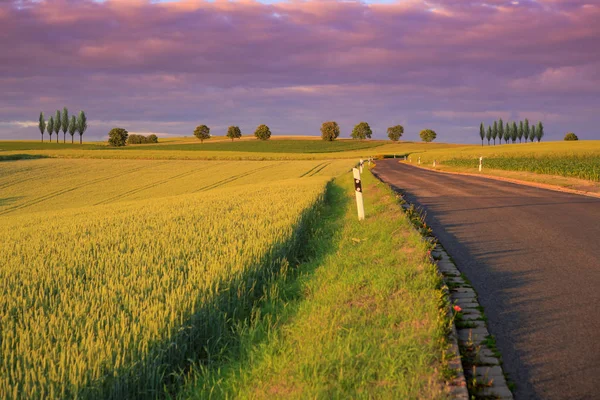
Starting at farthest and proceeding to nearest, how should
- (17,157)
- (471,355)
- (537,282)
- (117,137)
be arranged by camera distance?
(117,137), (17,157), (537,282), (471,355)

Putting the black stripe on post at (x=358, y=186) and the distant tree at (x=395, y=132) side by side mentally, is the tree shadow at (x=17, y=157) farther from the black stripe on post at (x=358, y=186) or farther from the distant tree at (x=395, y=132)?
the distant tree at (x=395, y=132)

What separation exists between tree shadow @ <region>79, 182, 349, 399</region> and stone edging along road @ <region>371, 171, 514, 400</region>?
1.92 meters

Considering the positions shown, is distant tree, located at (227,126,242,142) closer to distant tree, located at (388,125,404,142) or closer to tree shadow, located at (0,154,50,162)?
distant tree, located at (388,125,404,142)

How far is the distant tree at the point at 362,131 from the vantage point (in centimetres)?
16375

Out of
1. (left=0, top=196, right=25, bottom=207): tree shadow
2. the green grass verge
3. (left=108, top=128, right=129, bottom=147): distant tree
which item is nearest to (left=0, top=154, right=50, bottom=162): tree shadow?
(left=0, top=196, right=25, bottom=207): tree shadow

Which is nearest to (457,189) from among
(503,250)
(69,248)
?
(503,250)

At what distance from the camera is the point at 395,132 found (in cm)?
17025

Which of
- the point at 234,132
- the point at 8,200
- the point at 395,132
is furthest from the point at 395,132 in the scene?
the point at 8,200

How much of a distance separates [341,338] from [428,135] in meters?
180

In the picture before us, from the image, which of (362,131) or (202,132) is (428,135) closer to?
(362,131)

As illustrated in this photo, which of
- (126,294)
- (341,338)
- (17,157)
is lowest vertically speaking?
(341,338)

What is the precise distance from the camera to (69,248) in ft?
28.5

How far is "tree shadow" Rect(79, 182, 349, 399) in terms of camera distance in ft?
12.5

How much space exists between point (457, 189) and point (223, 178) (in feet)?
74.1
